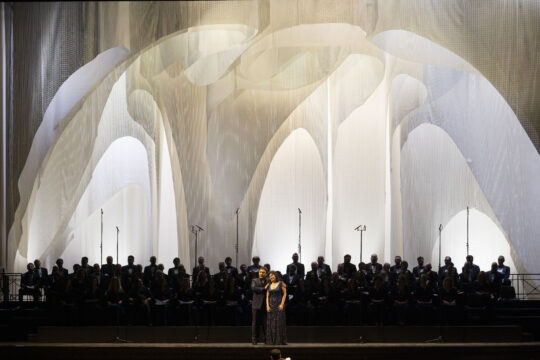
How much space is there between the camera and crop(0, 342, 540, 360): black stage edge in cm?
959

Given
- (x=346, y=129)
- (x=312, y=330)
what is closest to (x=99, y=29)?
(x=346, y=129)

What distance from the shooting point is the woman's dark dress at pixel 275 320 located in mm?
9688

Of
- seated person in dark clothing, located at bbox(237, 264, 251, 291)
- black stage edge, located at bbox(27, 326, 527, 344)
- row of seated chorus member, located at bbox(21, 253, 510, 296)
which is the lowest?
black stage edge, located at bbox(27, 326, 527, 344)

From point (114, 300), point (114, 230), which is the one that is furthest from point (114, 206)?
point (114, 300)

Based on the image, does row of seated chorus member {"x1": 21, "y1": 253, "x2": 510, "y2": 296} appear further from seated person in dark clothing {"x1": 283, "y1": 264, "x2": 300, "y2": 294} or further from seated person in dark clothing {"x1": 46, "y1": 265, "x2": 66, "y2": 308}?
seated person in dark clothing {"x1": 46, "y1": 265, "x2": 66, "y2": 308}

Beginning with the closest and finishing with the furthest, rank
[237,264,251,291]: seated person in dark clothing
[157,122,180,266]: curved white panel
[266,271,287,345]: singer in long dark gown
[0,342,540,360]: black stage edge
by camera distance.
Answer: [0,342,540,360]: black stage edge → [266,271,287,345]: singer in long dark gown → [237,264,251,291]: seated person in dark clothing → [157,122,180,266]: curved white panel

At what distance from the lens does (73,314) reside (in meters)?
11.1

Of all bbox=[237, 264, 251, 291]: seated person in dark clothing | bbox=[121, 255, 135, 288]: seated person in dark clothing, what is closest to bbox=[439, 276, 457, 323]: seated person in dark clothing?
bbox=[237, 264, 251, 291]: seated person in dark clothing

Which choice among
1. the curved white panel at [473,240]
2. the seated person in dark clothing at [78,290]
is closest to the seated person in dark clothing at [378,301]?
the curved white panel at [473,240]

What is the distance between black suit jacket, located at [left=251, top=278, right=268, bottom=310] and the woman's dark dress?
0.60 ft

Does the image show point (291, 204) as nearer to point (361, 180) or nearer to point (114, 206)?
point (361, 180)

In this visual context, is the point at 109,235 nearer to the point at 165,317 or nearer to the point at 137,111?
the point at 137,111

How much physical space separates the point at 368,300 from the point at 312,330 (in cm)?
101

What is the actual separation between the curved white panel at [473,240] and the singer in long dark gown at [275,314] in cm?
449
